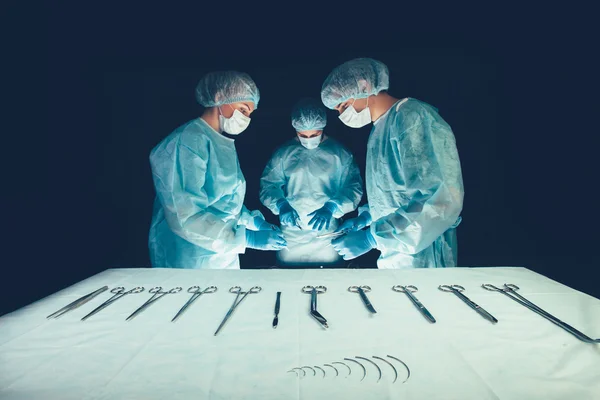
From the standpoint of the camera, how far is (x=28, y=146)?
1.37 metres

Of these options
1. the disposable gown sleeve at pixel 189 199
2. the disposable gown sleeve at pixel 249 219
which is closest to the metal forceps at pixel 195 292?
the disposable gown sleeve at pixel 189 199

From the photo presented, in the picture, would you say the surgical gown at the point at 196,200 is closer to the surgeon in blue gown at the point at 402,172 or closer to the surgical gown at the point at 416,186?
the surgeon in blue gown at the point at 402,172

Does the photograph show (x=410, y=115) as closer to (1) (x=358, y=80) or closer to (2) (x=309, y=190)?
(1) (x=358, y=80)

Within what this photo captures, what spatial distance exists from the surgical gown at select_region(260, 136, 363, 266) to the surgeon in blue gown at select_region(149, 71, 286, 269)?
341 millimetres

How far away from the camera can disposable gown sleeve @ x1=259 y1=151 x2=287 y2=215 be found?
110 inches

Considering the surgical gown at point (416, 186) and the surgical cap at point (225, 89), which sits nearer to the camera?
the surgical gown at point (416, 186)

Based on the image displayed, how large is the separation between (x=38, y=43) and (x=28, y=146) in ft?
1.32

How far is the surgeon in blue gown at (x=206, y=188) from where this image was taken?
2080mm

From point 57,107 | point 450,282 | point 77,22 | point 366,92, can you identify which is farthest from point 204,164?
point 450,282

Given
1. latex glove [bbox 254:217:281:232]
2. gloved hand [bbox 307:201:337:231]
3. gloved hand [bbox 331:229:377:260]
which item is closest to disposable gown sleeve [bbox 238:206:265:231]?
latex glove [bbox 254:217:281:232]

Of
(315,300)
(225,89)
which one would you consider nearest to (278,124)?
(225,89)

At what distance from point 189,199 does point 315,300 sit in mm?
1149

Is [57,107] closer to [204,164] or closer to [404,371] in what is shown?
[204,164]

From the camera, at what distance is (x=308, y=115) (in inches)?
100
